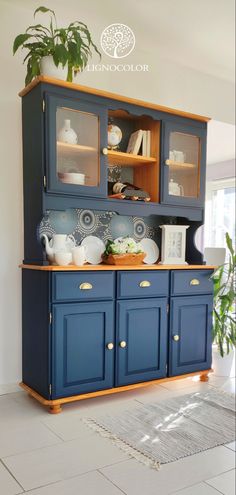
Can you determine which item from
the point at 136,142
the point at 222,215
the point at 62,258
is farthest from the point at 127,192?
the point at 222,215

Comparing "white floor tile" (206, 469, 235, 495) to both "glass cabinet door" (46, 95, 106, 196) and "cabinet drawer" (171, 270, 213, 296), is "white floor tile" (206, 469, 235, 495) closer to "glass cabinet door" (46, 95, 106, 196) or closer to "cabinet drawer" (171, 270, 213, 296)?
"cabinet drawer" (171, 270, 213, 296)

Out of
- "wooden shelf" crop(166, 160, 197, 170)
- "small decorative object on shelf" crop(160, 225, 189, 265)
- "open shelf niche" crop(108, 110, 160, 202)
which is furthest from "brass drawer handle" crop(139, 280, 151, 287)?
"wooden shelf" crop(166, 160, 197, 170)

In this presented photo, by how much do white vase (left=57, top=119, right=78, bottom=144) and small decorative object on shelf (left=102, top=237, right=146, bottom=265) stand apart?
2.38 ft

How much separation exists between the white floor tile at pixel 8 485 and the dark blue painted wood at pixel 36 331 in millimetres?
610

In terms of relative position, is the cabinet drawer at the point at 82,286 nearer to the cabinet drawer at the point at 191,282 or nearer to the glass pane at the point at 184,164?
the cabinet drawer at the point at 191,282

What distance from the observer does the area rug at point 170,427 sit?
1902 millimetres

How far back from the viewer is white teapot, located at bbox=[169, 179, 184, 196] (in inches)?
114

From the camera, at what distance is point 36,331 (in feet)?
7.87

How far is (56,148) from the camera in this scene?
2.36m

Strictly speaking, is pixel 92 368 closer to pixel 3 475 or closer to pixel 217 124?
pixel 3 475

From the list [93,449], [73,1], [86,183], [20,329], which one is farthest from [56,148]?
[93,449]

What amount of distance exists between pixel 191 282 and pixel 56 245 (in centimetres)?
101

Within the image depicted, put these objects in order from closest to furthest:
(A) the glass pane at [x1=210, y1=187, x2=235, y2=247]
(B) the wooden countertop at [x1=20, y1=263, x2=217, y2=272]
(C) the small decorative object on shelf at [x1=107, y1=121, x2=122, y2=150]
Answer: (B) the wooden countertop at [x1=20, y1=263, x2=217, y2=272] → (C) the small decorative object on shelf at [x1=107, y1=121, x2=122, y2=150] → (A) the glass pane at [x1=210, y1=187, x2=235, y2=247]

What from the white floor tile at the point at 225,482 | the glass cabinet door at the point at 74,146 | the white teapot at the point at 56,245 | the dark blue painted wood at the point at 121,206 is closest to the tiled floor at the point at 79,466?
the white floor tile at the point at 225,482
